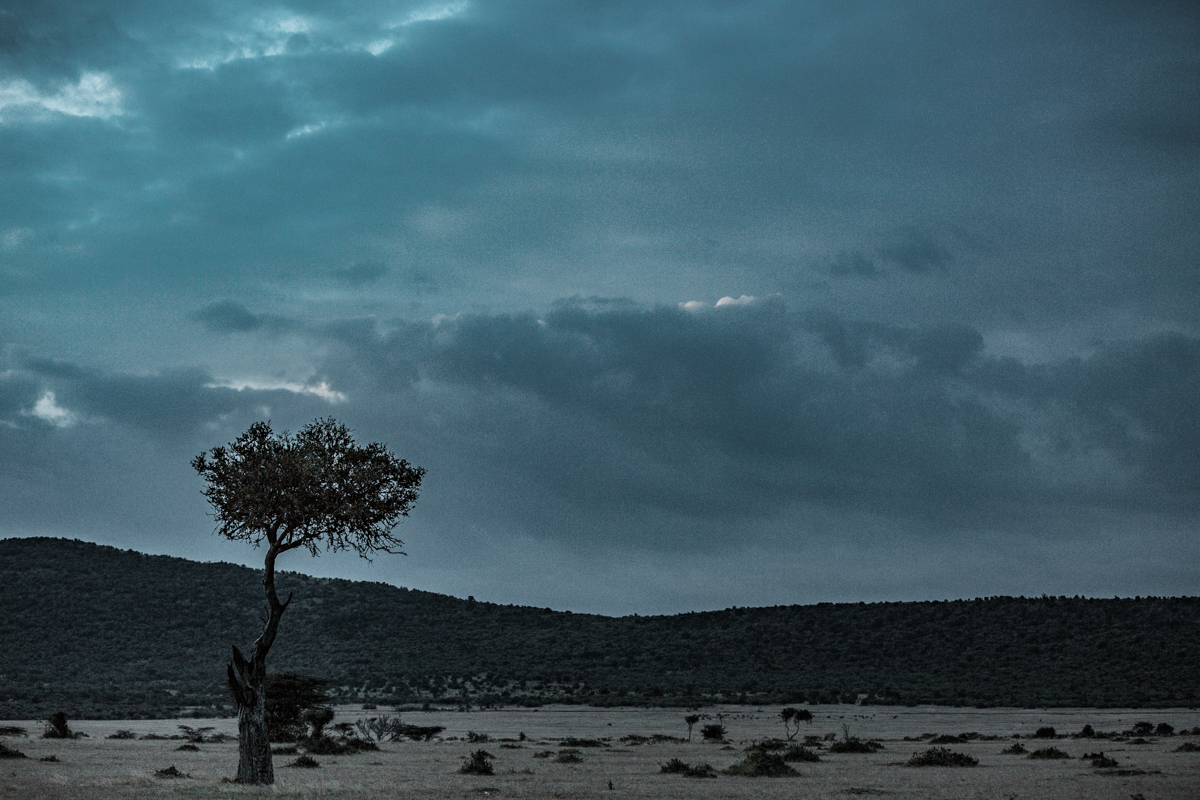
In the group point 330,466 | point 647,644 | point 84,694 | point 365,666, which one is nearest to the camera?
point 330,466

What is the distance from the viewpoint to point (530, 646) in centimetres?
11300

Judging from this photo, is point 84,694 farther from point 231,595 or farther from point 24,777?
point 24,777

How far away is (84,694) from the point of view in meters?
86.1

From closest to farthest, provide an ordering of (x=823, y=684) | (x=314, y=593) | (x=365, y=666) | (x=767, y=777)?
1. (x=767, y=777)
2. (x=823, y=684)
3. (x=365, y=666)
4. (x=314, y=593)

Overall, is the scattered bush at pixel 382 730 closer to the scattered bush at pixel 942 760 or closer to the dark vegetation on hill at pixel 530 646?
the scattered bush at pixel 942 760

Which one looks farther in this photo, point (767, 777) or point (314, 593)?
point (314, 593)

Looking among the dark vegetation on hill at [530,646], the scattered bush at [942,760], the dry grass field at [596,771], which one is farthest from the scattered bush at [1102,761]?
the dark vegetation on hill at [530,646]

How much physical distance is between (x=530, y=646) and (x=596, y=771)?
79160 millimetres

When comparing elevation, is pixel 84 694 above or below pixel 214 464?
below

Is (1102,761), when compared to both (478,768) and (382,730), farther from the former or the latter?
(382,730)

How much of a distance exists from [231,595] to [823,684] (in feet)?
222

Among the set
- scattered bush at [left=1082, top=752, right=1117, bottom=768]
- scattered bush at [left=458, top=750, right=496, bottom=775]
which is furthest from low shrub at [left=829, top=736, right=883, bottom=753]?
scattered bush at [left=458, top=750, right=496, bottom=775]

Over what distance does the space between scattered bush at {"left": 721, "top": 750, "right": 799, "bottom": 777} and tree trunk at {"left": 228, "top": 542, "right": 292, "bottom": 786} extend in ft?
48.8

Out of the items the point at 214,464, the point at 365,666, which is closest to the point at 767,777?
the point at 214,464
